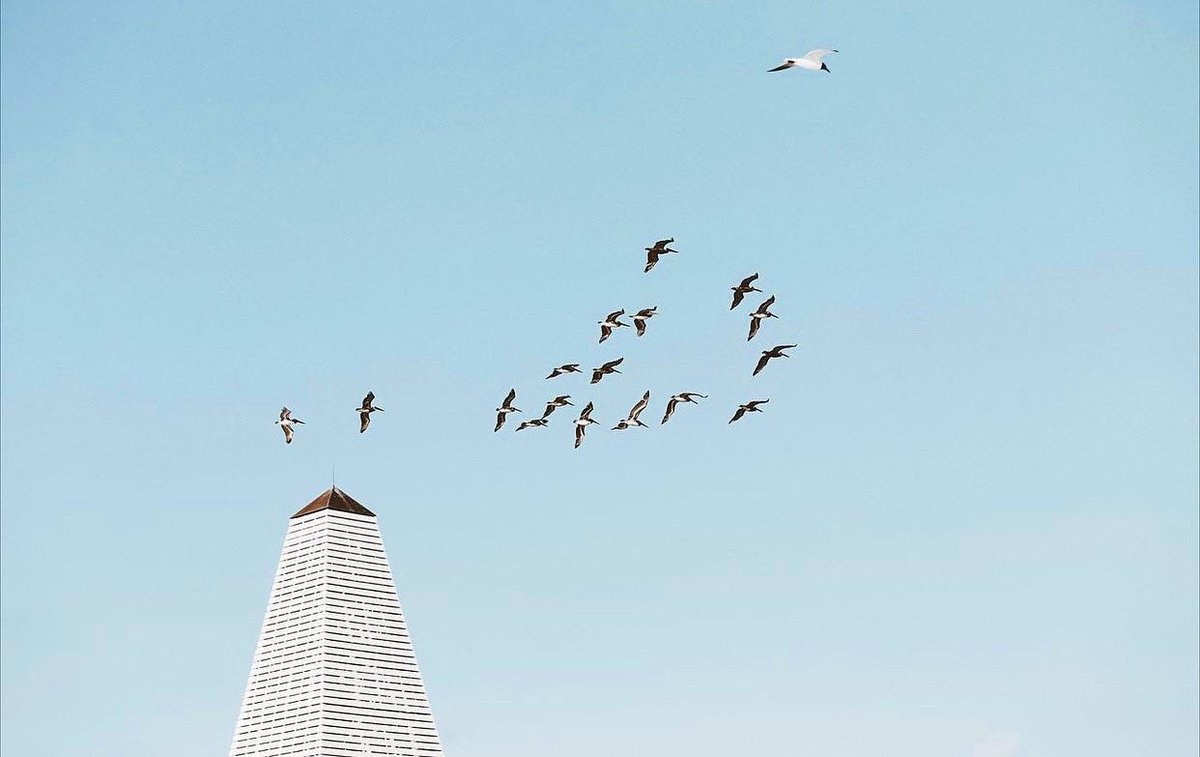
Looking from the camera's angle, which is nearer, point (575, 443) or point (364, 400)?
point (575, 443)

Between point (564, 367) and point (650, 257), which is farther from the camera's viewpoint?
point (564, 367)

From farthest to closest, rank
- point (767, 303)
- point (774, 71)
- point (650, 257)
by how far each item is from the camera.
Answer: point (767, 303) < point (650, 257) < point (774, 71)

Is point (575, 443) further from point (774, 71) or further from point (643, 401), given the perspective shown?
point (774, 71)

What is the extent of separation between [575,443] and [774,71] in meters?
22.0

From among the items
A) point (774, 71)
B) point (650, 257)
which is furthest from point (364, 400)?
point (774, 71)

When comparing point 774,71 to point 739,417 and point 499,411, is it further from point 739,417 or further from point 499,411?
point 499,411

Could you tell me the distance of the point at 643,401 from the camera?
330ft

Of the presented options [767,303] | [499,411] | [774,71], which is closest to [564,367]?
[499,411]

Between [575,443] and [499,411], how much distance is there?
7.88m

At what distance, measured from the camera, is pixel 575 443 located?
97062 millimetres

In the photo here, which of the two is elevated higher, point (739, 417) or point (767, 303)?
point (767, 303)

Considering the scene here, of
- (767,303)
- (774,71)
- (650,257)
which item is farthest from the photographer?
(767,303)

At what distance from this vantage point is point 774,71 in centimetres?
8406

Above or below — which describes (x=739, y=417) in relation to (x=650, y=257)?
below
